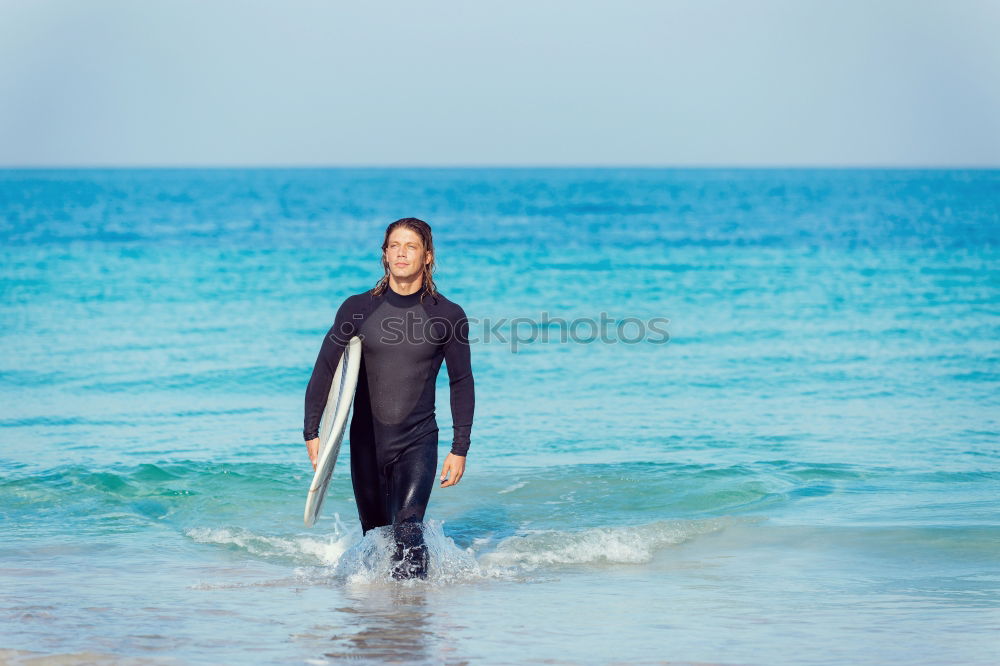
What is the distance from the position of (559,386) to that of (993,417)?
5084mm

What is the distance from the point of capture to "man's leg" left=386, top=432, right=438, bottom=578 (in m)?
6.39

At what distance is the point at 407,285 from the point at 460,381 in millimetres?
612

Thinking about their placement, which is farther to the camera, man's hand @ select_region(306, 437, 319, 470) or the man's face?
man's hand @ select_region(306, 437, 319, 470)

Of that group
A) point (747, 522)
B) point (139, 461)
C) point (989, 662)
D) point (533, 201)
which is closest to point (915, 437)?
point (747, 522)

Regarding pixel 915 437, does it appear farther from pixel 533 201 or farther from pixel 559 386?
pixel 533 201

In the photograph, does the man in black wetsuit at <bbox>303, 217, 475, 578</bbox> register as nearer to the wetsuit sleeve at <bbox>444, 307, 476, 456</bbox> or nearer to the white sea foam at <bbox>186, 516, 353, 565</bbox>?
the wetsuit sleeve at <bbox>444, 307, 476, 456</bbox>

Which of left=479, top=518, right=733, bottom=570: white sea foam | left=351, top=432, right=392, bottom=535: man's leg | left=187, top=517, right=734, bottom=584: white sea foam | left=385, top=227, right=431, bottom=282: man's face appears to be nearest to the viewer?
left=385, top=227, right=431, bottom=282: man's face

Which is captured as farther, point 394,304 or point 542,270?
point 542,270

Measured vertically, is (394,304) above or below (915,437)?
above

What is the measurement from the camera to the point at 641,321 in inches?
838

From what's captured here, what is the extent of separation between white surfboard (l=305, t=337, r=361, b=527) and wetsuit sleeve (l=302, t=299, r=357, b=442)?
40mm

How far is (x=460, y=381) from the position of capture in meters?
6.44

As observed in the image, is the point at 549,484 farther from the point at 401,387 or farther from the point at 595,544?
the point at 401,387

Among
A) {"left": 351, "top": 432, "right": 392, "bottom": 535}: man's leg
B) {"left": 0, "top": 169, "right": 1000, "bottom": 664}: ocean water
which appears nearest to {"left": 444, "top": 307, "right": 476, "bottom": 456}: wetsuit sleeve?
{"left": 351, "top": 432, "right": 392, "bottom": 535}: man's leg
